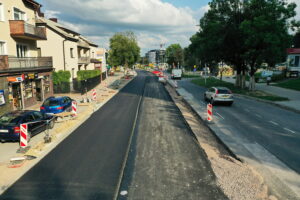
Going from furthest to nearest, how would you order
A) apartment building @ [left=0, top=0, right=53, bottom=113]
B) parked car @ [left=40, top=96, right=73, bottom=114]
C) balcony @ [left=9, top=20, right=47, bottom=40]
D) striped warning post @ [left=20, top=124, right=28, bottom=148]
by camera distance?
balcony @ [left=9, top=20, right=47, bottom=40] < apartment building @ [left=0, top=0, right=53, bottom=113] < parked car @ [left=40, top=96, right=73, bottom=114] < striped warning post @ [left=20, top=124, right=28, bottom=148]

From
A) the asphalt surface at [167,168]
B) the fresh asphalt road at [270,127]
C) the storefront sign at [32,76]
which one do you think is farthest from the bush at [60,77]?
the asphalt surface at [167,168]

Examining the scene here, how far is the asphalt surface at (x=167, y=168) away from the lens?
6914mm

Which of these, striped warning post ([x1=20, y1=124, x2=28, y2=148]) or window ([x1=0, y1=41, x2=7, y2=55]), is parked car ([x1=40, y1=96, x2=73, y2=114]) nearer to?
window ([x1=0, y1=41, x2=7, y2=55])

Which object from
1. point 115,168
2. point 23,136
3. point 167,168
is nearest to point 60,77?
point 23,136

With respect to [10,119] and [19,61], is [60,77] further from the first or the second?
[10,119]

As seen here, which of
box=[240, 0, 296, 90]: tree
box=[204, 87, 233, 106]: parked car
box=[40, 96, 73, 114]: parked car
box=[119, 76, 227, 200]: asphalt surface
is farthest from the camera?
box=[240, 0, 296, 90]: tree

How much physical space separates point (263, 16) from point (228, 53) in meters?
8.09

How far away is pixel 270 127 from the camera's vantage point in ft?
46.1

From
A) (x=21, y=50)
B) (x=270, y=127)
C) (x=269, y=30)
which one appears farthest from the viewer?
(x=269, y=30)

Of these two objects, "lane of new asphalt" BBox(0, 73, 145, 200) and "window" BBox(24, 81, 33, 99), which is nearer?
"lane of new asphalt" BBox(0, 73, 145, 200)

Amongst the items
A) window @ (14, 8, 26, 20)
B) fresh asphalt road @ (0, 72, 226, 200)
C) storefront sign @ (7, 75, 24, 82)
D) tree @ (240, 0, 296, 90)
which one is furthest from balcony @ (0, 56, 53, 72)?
tree @ (240, 0, 296, 90)

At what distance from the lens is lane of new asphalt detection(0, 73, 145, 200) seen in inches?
277

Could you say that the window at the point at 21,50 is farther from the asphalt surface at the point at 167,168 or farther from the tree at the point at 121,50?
the tree at the point at 121,50

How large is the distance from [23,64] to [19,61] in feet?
2.82
